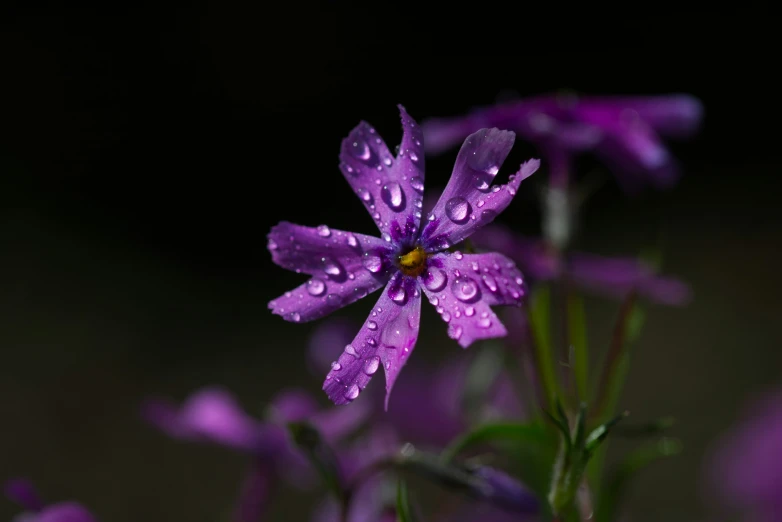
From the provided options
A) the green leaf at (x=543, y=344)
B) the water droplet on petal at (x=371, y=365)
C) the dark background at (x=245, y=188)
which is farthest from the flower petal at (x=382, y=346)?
the dark background at (x=245, y=188)

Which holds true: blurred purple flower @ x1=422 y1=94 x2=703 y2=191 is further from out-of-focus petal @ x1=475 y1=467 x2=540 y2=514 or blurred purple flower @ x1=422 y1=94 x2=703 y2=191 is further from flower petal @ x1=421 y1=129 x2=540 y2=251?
out-of-focus petal @ x1=475 y1=467 x2=540 y2=514

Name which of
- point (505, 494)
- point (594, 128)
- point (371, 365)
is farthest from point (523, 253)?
point (371, 365)

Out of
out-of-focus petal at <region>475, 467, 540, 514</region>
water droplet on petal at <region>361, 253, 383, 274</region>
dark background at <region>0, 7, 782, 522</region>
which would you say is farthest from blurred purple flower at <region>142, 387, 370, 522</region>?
dark background at <region>0, 7, 782, 522</region>

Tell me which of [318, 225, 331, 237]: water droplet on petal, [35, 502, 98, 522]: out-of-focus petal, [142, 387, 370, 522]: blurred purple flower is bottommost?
[142, 387, 370, 522]: blurred purple flower

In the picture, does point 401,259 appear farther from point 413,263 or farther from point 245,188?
point 245,188

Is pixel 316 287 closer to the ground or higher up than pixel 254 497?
higher up

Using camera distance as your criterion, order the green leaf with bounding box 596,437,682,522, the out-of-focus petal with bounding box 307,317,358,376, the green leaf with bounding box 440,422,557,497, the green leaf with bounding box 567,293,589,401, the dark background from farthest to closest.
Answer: the dark background → the out-of-focus petal with bounding box 307,317,358,376 → the green leaf with bounding box 567,293,589,401 → the green leaf with bounding box 596,437,682,522 → the green leaf with bounding box 440,422,557,497
